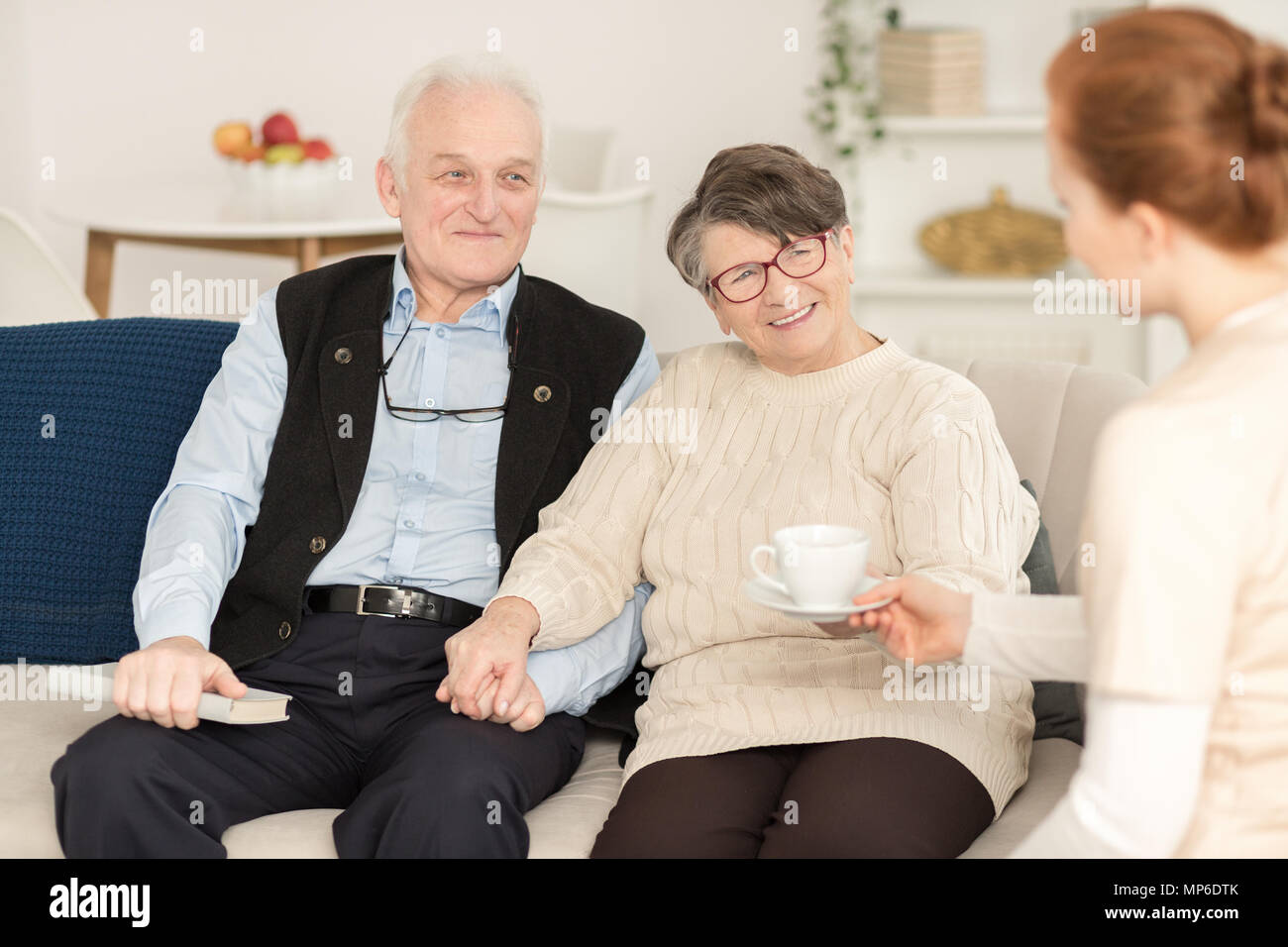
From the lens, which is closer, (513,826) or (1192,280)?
(1192,280)

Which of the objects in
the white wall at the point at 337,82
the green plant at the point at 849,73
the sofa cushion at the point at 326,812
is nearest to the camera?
the sofa cushion at the point at 326,812

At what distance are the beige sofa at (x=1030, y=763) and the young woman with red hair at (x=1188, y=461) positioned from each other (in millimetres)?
490

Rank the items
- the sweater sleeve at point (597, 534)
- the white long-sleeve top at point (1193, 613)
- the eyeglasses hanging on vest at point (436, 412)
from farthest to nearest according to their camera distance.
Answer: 1. the eyeglasses hanging on vest at point (436, 412)
2. the sweater sleeve at point (597, 534)
3. the white long-sleeve top at point (1193, 613)

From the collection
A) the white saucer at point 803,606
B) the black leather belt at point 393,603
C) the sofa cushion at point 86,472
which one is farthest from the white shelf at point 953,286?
the white saucer at point 803,606

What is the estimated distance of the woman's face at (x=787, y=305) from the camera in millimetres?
1686

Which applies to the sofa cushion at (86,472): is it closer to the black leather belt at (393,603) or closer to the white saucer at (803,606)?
the black leather belt at (393,603)

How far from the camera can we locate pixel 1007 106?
4.28m

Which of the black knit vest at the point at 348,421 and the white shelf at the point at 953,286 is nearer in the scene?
the black knit vest at the point at 348,421

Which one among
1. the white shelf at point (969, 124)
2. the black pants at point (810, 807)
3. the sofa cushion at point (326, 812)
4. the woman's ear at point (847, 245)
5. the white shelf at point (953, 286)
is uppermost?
the white shelf at point (969, 124)

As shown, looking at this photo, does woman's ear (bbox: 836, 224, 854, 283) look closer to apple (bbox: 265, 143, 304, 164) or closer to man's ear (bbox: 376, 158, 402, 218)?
man's ear (bbox: 376, 158, 402, 218)

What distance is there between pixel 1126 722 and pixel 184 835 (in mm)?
1005

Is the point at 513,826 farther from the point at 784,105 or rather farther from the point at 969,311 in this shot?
the point at 784,105

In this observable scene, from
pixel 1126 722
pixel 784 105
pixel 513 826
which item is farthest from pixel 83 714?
pixel 784 105

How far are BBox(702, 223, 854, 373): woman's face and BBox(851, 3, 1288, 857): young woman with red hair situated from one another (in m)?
0.68
